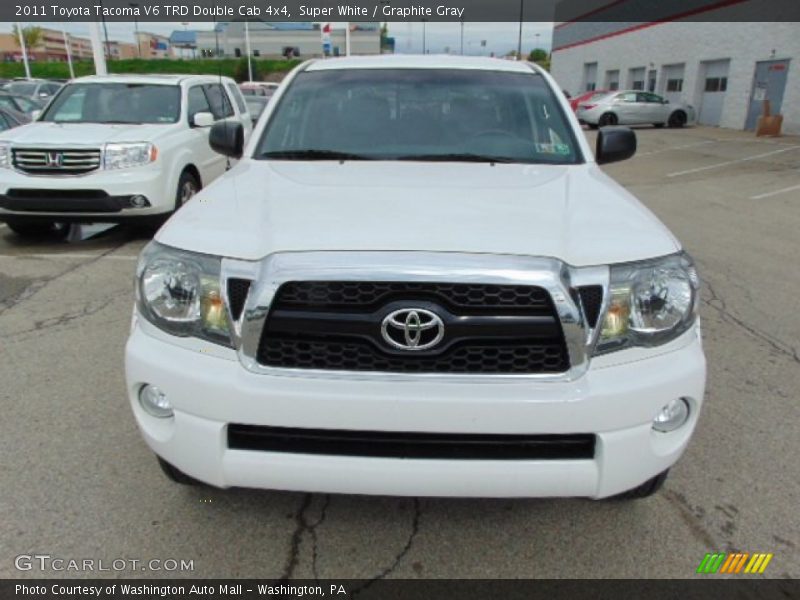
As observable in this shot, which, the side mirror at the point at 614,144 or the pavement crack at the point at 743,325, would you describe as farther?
the pavement crack at the point at 743,325

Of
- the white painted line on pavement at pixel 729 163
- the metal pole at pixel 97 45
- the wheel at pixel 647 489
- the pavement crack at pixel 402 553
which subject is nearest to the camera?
the pavement crack at pixel 402 553

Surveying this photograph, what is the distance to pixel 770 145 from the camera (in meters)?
16.7

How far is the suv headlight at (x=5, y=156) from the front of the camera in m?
6.35

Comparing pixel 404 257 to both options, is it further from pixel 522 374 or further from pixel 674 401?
pixel 674 401

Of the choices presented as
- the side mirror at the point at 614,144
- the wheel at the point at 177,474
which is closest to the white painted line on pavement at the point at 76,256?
the wheel at the point at 177,474

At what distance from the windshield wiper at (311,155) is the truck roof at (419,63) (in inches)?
32.6

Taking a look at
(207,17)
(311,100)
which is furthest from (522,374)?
(207,17)

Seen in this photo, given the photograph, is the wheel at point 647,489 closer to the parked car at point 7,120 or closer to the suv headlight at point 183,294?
the suv headlight at point 183,294

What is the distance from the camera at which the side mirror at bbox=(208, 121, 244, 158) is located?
11.5 feet

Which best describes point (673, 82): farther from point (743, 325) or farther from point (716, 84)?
point (743, 325)

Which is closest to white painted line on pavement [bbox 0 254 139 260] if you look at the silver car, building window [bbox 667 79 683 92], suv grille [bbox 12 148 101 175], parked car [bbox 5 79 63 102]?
suv grille [bbox 12 148 101 175]

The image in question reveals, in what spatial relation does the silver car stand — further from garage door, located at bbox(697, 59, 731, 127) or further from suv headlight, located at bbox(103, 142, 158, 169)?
suv headlight, located at bbox(103, 142, 158, 169)

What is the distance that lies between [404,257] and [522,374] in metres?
0.52

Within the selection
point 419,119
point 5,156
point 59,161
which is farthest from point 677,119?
point 419,119
